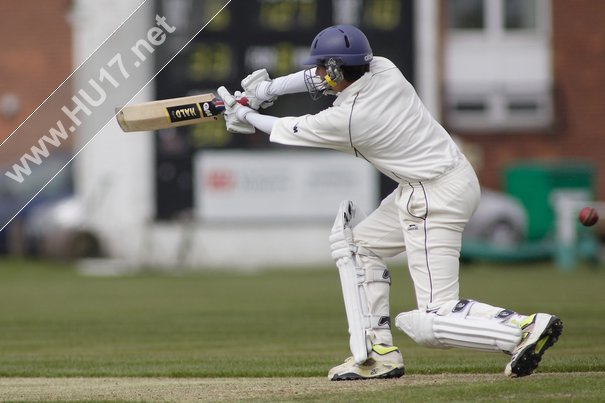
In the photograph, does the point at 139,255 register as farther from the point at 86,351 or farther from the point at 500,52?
the point at 86,351

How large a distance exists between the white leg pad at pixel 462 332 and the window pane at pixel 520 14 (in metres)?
21.0

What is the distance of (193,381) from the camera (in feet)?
24.6

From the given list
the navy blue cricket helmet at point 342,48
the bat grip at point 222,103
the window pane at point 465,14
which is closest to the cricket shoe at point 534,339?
the navy blue cricket helmet at point 342,48

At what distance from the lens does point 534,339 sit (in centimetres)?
648

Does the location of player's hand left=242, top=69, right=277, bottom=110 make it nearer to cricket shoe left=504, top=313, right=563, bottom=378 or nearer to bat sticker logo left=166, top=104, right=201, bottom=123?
bat sticker logo left=166, top=104, right=201, bottom=123

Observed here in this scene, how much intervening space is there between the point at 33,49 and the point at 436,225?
23.9 meters

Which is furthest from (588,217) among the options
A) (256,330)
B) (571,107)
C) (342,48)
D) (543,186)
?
(571,107)

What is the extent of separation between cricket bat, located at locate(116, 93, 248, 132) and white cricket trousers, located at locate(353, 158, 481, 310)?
A: 118cm

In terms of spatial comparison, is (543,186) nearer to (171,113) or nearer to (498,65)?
(498,65)

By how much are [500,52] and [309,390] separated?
821 inches

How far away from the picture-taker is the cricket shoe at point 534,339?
6496 millimetres

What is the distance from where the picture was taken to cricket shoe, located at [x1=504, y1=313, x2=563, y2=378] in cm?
650

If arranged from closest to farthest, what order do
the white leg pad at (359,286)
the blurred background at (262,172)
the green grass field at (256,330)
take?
the white leg pad at (359,286) < the green grass field at (256,330) < the blurred background at (262,172)

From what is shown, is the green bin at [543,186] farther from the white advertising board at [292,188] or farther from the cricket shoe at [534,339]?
the cricket shoe at [534,339]
